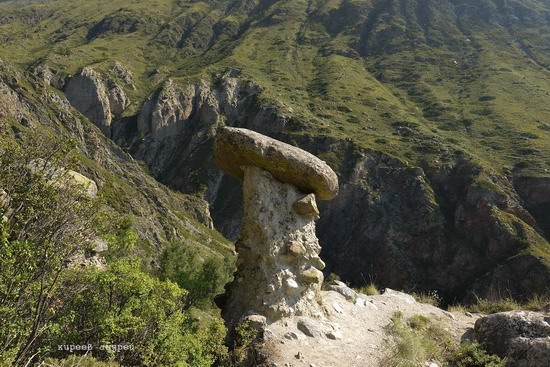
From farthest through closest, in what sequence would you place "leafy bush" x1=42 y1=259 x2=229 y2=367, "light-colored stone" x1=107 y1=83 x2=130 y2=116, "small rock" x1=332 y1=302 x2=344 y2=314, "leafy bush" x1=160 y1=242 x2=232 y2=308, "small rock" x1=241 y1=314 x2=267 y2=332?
"light-colored stone" x1=107 y1=83 x2=130 y2=116 < "leafy bush" x1=160 y1=242 x2=232 y2=308 < "small rock" x1=332 y1=302 x2=344 y2=314 < "small rock" x1=241 y1=314 x2=267 y2=332 < "leafy bush" x1=42 y1=259 x2=229 y2=367

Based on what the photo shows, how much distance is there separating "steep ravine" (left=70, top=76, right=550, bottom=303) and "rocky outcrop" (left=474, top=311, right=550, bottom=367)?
1943 inches

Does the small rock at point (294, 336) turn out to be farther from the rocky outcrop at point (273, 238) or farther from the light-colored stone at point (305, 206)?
the light-colored stone at point (305, 206)

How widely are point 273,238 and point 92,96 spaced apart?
16234cm

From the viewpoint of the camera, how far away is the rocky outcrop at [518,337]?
12648mm

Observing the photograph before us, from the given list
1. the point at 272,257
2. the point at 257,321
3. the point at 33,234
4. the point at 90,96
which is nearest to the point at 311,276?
the point at 272,257

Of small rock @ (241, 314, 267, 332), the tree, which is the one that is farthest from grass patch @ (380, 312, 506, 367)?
the tree

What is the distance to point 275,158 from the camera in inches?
621

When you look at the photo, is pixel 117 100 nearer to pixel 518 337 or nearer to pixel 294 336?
pixel 294 336

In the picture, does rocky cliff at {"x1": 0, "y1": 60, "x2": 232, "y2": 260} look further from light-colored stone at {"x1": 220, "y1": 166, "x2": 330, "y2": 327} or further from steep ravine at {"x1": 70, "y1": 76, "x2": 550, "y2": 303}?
light-colored stone at {"x1": 220, "y1": 166, "x2": 330, "y2": 327}

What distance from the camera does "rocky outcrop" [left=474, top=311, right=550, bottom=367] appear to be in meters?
12.6

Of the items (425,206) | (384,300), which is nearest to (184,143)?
(425,206)

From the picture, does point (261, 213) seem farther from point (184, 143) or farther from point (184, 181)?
point (184, 143)

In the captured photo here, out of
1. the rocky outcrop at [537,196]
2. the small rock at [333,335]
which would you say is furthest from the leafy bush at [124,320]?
the rocky outcrop at [537,196]

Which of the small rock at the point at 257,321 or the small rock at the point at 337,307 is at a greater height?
the small rock at the point at 257,321
